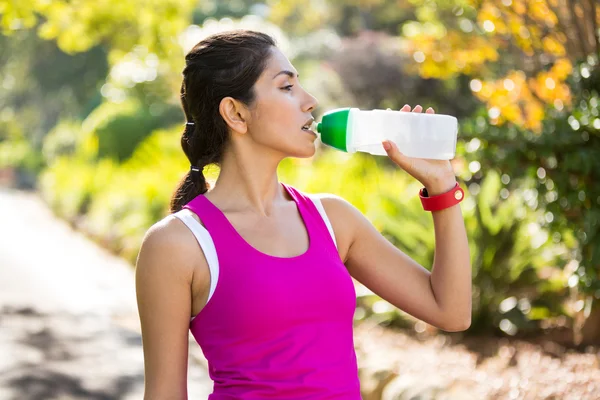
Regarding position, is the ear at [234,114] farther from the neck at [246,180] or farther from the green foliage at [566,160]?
the green foliage at [566,160]

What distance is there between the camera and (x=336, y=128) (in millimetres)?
2486

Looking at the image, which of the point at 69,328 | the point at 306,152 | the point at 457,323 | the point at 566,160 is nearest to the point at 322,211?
the point at 306,152

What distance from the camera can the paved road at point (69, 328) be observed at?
6.56 meters

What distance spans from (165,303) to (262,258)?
29cm

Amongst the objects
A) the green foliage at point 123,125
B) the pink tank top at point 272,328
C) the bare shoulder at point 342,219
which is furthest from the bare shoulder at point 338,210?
the green foliage at point 123,125

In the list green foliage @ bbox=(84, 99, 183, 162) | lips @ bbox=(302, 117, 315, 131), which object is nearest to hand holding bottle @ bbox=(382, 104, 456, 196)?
lips @ bbox=(302, 117, 315, 131)

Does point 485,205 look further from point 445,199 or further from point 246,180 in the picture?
point 246,180

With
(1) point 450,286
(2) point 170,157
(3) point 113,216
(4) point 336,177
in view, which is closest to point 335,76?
(2) point 170,157

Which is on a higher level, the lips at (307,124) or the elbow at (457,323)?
the lips at (307,124)

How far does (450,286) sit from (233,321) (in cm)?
71

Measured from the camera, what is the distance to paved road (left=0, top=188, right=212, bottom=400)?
6.56 m

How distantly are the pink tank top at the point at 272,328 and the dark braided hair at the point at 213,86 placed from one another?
34 cm

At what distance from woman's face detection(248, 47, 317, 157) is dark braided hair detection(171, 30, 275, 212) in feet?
0.11

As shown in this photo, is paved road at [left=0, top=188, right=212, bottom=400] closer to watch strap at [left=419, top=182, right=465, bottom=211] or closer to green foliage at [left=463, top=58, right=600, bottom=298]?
green foliage at [left=463, top=58, right=600, bottom=298]
